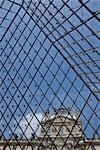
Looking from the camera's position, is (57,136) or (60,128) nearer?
(60,128)

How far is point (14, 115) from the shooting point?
44.1 ft

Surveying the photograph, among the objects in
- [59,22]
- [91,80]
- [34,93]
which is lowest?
[91,80]

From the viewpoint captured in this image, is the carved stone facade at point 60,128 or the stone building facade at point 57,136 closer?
the stone building facade at point 57,136

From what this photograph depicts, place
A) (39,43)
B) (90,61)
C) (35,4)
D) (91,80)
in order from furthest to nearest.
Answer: (39,43) → (35,4) → (91,80) → (90,61)

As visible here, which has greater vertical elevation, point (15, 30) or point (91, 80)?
point (15, 30)

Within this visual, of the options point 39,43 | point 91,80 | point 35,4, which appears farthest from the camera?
point 39,43

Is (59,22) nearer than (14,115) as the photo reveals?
Yes

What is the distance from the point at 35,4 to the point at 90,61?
3.60 meters

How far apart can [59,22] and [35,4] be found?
1.75 m

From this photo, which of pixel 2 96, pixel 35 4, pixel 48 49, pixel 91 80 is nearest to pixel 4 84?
pixel 2 96

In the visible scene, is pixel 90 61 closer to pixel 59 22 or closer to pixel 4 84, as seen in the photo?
pixel 59 22

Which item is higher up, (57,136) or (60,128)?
(57,136)

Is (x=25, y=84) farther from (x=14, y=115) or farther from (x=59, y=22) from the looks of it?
(x=59, y=22)

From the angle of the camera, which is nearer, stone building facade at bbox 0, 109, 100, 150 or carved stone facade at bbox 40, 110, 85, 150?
stone building facade at bbox 0, 109, 100, 150
